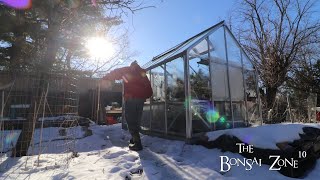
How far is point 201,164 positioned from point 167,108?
317 cm

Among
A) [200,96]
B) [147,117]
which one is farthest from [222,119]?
[147,117]

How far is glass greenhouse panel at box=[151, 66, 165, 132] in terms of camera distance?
834 centimetres

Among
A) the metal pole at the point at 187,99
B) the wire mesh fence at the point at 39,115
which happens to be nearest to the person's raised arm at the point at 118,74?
the wire mesh fence at the point at 39,115

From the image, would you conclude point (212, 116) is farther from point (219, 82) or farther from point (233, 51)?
point (233, 51)

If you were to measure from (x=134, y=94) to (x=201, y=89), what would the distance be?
6.76ft

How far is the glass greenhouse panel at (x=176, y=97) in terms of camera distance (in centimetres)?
745

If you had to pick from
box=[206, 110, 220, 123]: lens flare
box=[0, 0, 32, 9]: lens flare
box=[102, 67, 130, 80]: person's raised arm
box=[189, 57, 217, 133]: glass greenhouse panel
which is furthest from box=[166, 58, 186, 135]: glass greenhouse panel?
box=[0, 0, 32, 9]: lens flare

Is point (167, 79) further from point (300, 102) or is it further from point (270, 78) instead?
point (300, 102)

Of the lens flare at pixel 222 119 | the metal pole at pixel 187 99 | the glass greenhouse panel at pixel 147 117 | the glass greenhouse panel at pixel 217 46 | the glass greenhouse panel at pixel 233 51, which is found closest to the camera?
the metal pole at pixel 187 99

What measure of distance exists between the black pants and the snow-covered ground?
1.49 ft

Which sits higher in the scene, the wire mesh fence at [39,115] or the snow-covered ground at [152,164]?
the wire mesh fence at [39,115]

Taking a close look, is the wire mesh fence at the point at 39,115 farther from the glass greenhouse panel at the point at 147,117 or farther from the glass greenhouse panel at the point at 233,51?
the glass greenhouse panel at the point at 233,51

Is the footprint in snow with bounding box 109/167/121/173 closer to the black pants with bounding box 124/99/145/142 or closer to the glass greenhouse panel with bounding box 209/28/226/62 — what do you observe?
the black pants with bounding box 124/99/145/142

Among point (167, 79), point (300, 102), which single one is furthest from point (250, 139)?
point (300, 102)
